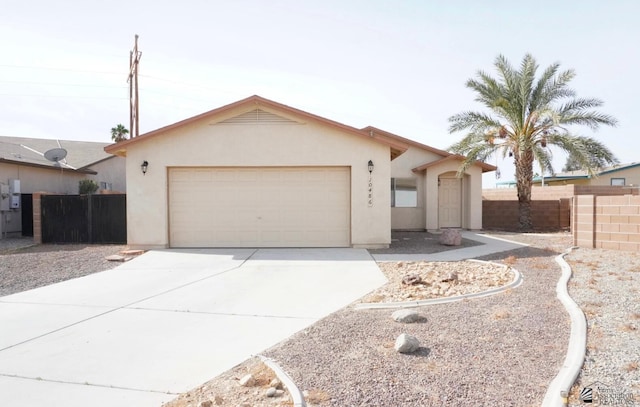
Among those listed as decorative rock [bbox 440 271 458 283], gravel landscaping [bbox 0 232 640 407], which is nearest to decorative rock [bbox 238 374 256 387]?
gravel landscaping [bbox 0 232 640 407]

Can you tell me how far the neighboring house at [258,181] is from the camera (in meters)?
11.7

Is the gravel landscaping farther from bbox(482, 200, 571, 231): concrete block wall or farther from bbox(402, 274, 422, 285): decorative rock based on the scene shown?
bbox(482, 200, 571, 231): concrete block wall

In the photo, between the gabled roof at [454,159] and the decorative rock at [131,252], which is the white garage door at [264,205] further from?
the gabled roof at [454,159]

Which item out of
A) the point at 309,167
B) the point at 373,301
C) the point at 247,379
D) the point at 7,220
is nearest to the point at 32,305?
the point at 247,379

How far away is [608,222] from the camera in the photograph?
10844mm

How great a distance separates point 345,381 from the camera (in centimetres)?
356

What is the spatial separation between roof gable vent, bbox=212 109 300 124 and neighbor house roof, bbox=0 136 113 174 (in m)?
10.1

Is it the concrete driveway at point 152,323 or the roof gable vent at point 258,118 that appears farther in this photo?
the roof gable vent at point 258,118

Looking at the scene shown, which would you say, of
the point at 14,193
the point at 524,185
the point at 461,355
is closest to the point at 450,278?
the point at 461,355

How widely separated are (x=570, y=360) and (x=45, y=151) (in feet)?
80.0

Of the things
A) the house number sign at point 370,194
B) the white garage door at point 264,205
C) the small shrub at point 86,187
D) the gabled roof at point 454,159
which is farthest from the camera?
the small shrub at point 86,187

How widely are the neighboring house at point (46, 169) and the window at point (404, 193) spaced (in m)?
12.0

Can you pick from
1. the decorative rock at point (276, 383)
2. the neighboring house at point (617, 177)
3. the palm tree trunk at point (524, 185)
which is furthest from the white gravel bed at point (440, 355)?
the neighboring house at point (617, 177)

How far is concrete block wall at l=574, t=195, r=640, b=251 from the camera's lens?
1029 centimetres
